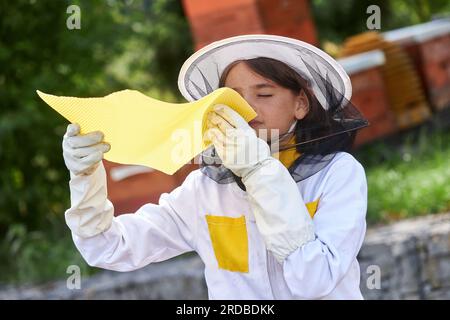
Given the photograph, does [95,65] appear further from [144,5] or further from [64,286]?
[64,286]

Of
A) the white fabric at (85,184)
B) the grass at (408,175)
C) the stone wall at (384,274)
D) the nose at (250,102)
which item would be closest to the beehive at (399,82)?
the grass at (408,175)

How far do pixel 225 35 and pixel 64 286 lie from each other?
2.02m

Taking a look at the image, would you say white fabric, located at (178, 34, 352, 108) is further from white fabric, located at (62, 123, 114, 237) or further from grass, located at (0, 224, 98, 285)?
grass, located at (0, 224, 98, 285)

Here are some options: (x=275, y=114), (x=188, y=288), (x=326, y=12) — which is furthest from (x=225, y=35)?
(x=326, y=12)

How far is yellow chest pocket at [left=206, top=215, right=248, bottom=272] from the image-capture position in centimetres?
213

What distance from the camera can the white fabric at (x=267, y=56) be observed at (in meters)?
2.13

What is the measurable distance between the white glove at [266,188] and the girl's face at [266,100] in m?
0.15

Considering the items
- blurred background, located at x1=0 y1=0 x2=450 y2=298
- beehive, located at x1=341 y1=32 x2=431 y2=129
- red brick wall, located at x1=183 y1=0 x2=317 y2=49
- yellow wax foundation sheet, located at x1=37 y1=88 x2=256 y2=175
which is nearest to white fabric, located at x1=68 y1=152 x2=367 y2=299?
yellow wax foundation sheet, located at x1=37 y1=88 x2=256 y2=175

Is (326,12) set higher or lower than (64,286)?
higher

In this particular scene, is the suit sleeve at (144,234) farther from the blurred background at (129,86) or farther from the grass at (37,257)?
the grass at (37,257)

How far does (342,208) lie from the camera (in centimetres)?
207

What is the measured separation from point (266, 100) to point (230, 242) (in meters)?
0.36

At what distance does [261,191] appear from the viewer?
1954 millimetres
